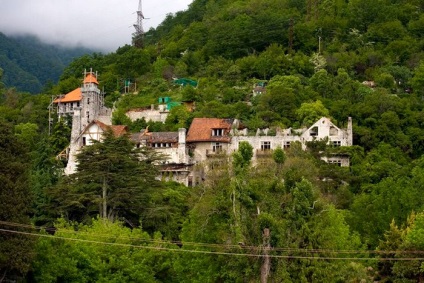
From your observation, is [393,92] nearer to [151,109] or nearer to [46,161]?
[151,109]

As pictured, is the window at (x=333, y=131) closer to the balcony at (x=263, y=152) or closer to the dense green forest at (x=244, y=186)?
the dense green forest at (x=244, y=186)

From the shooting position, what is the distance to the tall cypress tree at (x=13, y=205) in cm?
3628

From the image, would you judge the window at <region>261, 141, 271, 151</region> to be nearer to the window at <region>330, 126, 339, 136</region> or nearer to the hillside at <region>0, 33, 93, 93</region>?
the window at <region>330, 126, 339, 136</region>

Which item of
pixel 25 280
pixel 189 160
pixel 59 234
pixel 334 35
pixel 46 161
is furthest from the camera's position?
pixel 334 35

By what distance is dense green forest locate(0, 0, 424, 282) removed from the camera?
38.2 meters

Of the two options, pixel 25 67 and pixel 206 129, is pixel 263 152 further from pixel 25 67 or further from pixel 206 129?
pixel 25 67

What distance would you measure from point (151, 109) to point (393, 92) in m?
26.3

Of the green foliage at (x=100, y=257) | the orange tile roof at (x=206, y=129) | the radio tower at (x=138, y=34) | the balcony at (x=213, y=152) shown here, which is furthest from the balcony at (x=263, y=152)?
the radio tower at (x=138, y=34)

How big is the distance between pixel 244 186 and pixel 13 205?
1196 centimetres

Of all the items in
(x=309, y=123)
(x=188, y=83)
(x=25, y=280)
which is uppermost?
(x=188, y=83)

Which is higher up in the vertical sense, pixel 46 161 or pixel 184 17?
pixel 184 17

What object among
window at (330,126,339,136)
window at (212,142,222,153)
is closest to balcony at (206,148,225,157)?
window at (212,142,222,153)

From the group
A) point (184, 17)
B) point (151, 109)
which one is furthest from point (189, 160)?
point (184, 17)

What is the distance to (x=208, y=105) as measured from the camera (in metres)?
75.8
